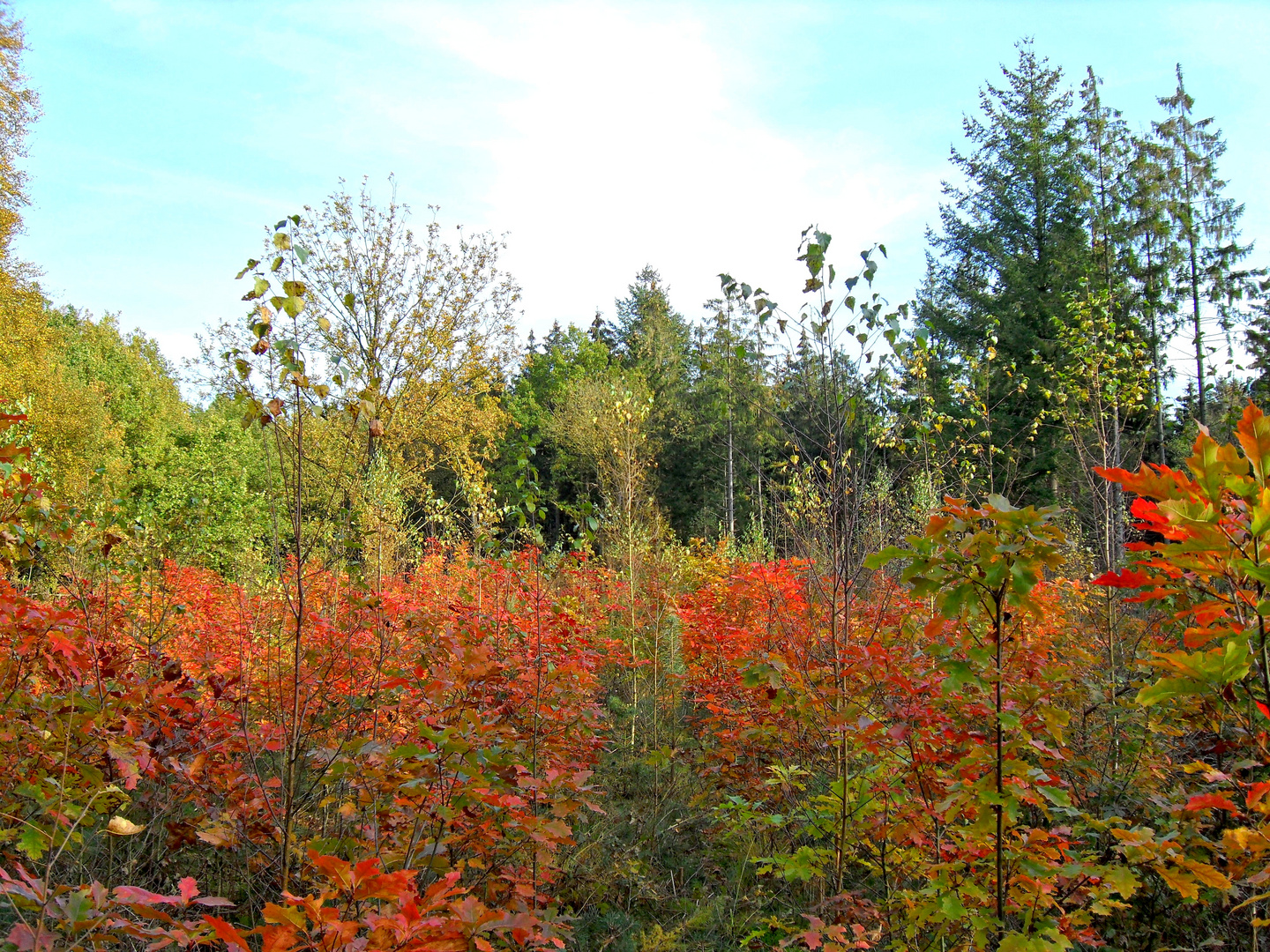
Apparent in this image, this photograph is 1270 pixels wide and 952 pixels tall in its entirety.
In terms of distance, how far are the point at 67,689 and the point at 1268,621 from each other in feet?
12.1

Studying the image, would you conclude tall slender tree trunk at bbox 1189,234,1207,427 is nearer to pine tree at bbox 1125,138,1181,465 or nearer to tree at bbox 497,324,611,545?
pine tree at bbox 1125,138,1181,465

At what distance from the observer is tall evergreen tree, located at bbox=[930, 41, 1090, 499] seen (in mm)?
18812

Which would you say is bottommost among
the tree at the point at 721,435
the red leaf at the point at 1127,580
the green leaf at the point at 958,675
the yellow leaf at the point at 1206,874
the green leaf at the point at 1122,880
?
the green leaf at the point at 1122,880

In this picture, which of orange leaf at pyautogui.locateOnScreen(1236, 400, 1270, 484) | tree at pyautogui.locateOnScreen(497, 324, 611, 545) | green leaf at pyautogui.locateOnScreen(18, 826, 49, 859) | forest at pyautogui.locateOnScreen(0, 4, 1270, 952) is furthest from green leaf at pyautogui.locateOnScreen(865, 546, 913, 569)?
tree at pyautogui.locateOnScreen(497, 324, 611, 545)

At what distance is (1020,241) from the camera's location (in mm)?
20734

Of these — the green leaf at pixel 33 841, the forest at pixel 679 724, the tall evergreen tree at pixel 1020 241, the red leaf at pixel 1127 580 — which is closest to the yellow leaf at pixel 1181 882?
the forest at pixel 679 724

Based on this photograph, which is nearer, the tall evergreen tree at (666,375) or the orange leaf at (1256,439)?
the orange leaf at (1256,439)

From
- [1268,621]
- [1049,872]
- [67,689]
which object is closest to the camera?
[1268,621]

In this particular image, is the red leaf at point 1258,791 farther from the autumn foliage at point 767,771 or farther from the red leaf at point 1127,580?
the red leaf at point 1127,580

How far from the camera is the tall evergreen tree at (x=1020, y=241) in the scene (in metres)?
18.8

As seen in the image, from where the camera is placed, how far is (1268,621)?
151cm

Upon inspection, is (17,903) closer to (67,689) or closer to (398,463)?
(67,689)

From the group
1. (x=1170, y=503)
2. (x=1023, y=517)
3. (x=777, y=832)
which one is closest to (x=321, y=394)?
(x=1023, y=517)

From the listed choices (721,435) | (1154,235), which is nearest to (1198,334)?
(1154,235)
